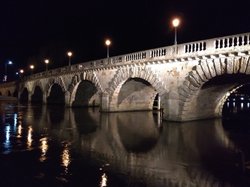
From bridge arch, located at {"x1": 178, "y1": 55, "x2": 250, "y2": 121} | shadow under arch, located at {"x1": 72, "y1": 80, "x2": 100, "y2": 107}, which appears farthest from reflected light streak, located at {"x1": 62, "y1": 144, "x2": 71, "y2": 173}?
shadow under arch, located at {"x1": 72, "y1": 80, "x2": 100, "y2": 107}

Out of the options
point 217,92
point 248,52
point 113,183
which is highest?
point 248,52

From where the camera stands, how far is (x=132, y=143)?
14.1m

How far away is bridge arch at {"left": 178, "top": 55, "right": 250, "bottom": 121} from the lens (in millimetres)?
16094

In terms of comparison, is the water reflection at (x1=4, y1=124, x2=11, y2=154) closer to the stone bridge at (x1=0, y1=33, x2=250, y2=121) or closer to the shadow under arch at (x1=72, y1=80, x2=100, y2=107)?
the stone bridge at (x1=0, y1=33, x2=250, y2=121)

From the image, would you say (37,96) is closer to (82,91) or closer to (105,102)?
(82,91)

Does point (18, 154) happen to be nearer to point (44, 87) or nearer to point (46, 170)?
point (46, 170)

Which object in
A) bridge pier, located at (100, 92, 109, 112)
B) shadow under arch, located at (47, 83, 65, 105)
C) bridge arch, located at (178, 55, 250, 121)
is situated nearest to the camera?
bridge arch, located at (178, 55, 250, 121)

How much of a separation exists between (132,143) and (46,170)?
18.8ft

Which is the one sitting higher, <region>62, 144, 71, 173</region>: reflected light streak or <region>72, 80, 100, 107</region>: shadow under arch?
<region>72, 80, 100, 107</region>: shadow under arch

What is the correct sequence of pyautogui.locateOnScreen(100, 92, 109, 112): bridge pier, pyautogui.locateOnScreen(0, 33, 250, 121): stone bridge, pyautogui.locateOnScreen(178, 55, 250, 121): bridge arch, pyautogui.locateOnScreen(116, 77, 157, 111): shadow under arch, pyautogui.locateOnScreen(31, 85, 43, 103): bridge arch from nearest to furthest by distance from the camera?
pyautogui.locateOnScreen(178, 55, 250, 121): bridge arch → pyautogui.locateOnScreen(0, 33, 250, 121): stone bridge → pyautogui.locateOnScreen(116, 77, 157, 111): shadow under arch → pyautogui.locateOnScreen(100, 92, 109, 112): bridge pier → pyautogui.locateOnScreen(31, 85, 43, 103): bridge arch

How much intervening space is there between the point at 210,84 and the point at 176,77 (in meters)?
2.50

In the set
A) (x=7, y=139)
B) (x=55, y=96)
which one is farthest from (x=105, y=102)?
(x=55, y=96)

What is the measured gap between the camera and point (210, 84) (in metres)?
19.7

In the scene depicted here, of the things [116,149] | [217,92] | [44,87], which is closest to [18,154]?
[116,149]
